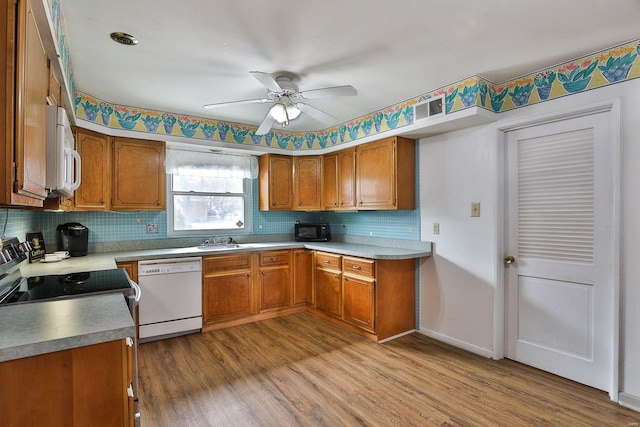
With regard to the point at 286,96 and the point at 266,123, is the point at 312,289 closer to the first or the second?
the point at 266,123

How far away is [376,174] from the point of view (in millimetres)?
3619

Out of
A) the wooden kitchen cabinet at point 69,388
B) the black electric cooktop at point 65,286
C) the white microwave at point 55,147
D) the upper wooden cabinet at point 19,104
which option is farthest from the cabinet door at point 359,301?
the upper wooden cabinet at point 19,104

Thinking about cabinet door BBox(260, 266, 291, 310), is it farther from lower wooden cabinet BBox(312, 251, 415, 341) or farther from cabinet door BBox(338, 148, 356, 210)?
cabinet door BBox(338, 148, 356, 210)

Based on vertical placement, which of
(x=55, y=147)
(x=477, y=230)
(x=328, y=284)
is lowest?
(x=328, y=284)

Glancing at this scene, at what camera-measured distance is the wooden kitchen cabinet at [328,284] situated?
12.2ft

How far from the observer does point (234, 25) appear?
1.92 meters

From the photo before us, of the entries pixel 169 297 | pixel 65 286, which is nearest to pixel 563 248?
pixel 65 286

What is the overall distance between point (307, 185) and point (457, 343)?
2614 millimetres

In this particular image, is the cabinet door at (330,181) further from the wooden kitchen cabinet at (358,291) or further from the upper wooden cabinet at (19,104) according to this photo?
the upper wooden cabinet at (19,104)

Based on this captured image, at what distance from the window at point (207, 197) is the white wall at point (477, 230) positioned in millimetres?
2401

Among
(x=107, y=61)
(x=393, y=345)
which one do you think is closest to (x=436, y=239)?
(x=393, y=345)

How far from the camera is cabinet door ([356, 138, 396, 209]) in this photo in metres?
3.45

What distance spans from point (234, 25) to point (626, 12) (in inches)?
88.3

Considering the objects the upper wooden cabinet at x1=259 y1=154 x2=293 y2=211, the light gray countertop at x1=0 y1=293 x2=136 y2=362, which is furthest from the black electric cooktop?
the upper wooden cabinet at x1=259 y1=154 x2=293 y2=211
